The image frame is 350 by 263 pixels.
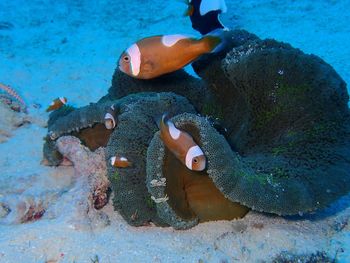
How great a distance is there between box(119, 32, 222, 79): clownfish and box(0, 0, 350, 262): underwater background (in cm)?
97

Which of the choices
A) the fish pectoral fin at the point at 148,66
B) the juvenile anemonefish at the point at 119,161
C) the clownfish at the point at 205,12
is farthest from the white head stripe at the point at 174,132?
the clownfish at the point at 205,12

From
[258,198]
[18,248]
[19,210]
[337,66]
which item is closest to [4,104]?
[19,210]

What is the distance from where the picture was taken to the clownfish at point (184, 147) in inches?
94.3

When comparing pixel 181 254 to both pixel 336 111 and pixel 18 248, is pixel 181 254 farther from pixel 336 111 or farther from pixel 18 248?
pixel 336 111

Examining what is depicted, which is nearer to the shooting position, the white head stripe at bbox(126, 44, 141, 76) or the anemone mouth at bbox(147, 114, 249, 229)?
the anemone mouth at bbox(147, 114, 249, 229)

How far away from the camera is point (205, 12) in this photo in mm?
4352

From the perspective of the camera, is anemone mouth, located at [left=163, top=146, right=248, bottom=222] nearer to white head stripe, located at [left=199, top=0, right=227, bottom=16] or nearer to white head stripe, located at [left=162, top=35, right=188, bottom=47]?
white head stripe, located at [left=162, top=35, right=188, bottom=47]

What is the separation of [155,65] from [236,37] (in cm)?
107

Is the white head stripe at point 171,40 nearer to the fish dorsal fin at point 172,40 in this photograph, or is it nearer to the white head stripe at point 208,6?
the fish dorsal fin at point 172,40

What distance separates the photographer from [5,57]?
729cm

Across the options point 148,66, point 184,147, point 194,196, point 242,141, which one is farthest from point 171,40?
point 194,196

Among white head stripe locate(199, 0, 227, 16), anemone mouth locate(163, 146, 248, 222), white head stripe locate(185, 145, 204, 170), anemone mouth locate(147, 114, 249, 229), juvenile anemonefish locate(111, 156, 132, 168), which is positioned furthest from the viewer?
white head stripe locate(199, 0, 227, 16)

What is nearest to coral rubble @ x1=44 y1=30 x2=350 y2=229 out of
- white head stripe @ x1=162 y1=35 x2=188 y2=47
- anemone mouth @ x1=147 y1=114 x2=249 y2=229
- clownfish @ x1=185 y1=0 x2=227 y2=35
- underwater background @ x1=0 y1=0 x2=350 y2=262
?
anemone mouth @ x1=147 y1=114 x2=249 y2=229

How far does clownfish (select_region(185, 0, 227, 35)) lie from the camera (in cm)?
435
